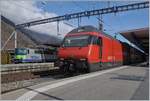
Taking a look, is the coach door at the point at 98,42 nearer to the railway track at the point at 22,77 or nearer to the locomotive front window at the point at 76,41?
the locomotive front window at the point at 76,41

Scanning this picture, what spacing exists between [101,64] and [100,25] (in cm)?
2112

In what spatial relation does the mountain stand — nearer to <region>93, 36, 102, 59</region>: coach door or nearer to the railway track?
the railway track

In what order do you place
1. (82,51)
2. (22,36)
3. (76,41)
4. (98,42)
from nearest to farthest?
1. (82,51)
2. (76,41)
3. (98,42)
4. (22,36)

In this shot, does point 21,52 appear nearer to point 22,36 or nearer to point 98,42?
point 98,42

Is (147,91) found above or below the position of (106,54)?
below

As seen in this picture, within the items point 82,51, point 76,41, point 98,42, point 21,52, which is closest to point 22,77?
point 76,41

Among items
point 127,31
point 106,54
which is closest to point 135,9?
point 127,31

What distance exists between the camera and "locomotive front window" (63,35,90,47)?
651 inches

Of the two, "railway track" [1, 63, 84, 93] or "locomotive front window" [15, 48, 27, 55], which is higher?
"locomotive front window" [15, 48, 27, 55]

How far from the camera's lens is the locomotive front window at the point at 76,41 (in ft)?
54.2

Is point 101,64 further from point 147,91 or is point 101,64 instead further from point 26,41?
point 26,41

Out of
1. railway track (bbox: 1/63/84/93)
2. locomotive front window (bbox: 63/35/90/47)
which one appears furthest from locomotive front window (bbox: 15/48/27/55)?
locomotive front window (bbox: 63/35/90/47)

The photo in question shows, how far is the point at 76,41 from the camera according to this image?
55.2 ft

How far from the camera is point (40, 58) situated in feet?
141
